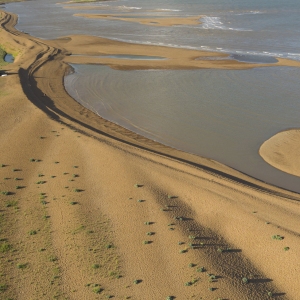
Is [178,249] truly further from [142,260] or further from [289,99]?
[289,99]

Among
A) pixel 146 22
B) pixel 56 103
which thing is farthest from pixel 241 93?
pixel 146 22

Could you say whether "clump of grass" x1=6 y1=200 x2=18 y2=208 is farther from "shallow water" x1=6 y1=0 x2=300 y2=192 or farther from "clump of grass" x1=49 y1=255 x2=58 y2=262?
→ "shallow water" x1=6 y1=0 x2=300 y2=192

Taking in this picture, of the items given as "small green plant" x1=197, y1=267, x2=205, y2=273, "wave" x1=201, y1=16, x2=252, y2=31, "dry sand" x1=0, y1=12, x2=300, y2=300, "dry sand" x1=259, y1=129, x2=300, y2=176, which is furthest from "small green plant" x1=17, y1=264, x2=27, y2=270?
"wave" x1=201, y1=16, x2=252, y2=31

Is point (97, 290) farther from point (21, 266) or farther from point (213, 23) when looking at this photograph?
point (213, 23)

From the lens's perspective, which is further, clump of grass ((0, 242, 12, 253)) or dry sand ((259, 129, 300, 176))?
dry sand ((259, 129, 300, 176))

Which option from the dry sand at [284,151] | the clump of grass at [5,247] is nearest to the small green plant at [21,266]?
the clump of grass at [5,247]
